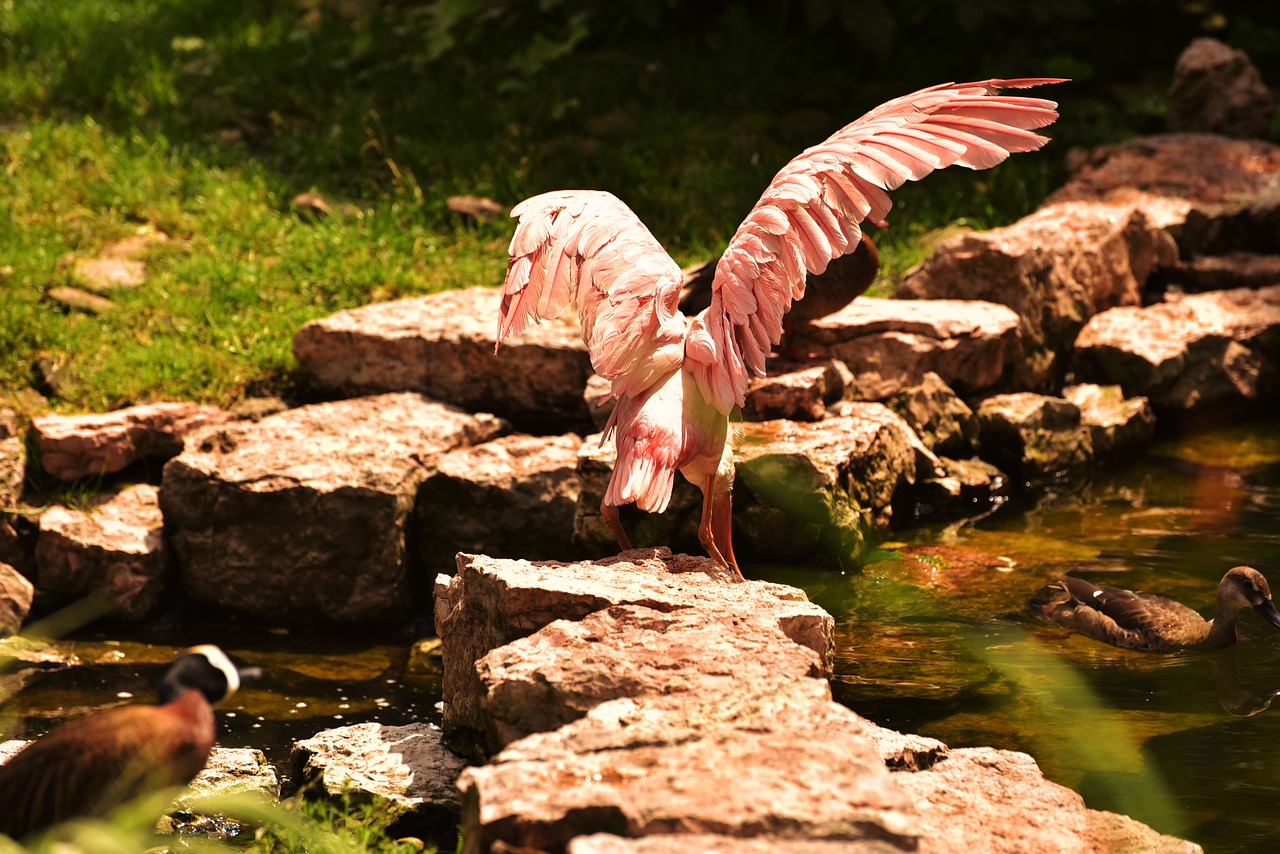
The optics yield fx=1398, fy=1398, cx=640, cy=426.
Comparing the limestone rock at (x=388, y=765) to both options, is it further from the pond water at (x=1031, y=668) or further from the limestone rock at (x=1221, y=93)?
the limestone rock at (x=1221, y=93)

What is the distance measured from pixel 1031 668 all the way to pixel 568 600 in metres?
1.94

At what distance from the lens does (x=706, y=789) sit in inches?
105

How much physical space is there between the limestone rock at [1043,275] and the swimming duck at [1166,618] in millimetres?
2043

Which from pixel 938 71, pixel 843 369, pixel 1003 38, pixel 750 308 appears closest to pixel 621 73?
pixel 938 71

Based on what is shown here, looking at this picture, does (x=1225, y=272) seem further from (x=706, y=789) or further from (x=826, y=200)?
(x=706, y=789)

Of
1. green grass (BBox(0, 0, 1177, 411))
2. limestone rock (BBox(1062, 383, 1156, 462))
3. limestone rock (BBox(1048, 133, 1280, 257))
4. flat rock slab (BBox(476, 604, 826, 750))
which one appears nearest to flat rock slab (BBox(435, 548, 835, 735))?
flat rock slab (BBox(476, 604, 826, 750))

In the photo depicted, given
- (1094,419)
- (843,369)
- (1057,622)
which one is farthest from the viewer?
(1094,419)

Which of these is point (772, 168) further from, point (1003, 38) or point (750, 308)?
point (750, 308)

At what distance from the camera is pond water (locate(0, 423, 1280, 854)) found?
4.09 m

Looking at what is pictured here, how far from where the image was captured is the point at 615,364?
15.3 feet

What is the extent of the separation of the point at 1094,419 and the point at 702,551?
2.58 m

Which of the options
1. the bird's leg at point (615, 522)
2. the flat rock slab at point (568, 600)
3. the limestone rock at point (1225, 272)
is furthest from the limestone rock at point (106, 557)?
the limestone rock at point (1225, 272)

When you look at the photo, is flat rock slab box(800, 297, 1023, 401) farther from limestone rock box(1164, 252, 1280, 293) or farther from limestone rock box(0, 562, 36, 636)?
limestone rock box(0, 562, 36, 636)

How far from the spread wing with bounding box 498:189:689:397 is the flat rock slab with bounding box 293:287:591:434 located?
1465mm
